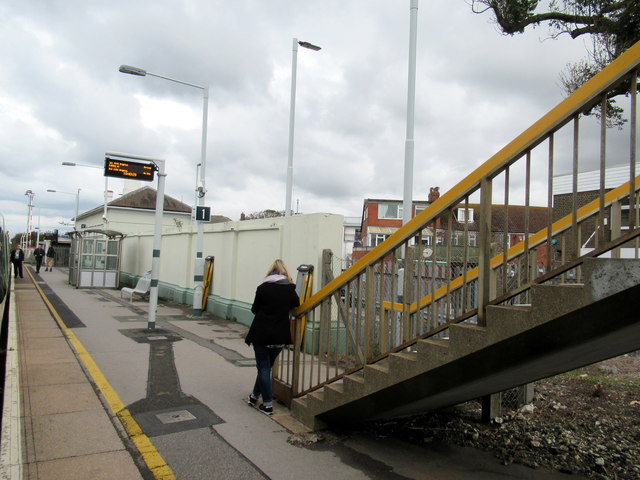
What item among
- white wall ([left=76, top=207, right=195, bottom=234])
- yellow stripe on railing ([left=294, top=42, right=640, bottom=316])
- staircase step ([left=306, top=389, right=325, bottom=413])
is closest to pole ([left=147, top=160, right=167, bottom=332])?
staircase step ([left=306, top=389, right=325, bottom=413])

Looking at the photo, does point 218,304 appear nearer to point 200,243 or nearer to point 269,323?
point 200,243

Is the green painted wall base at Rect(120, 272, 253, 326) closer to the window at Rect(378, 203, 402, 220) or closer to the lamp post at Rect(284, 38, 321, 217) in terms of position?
the lamp post at Rect(284, 38, 321, 217)

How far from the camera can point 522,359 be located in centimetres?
306

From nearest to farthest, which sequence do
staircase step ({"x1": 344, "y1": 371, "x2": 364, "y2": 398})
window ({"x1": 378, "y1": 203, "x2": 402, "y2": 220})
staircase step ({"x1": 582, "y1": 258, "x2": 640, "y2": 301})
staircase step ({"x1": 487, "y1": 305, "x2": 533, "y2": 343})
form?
1. staircase step ({"x1": 582, "y1": 258, "x2": 640, "y2": 301})
2. staircase step ({"x1": 487, "y1": 305, "x2": 533, "y2": 343})
3. staircase step ({"x1": 344, "y1": 371, "x2": 364, "y2": 398})
4. window ({"x1": 378, "y1": 203, "x2": 402, "y2": 220})

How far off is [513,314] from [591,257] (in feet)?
1.83

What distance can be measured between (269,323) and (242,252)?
6.68m

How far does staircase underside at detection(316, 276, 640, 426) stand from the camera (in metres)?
2.54

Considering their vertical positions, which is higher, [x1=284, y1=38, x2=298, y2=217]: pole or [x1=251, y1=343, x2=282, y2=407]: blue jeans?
[x1=284, y1=38, x2=298, y2=217]: pole

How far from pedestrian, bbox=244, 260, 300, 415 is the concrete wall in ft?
11.6

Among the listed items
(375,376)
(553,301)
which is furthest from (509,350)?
(375,376)

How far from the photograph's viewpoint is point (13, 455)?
3795 mm

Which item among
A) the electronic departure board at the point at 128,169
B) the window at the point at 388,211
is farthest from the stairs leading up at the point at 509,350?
the window at the point at 388,211

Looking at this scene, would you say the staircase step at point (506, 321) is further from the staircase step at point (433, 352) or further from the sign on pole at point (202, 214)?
the sign on pole at point (202, 214)

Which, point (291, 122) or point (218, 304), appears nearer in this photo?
point (218, 304)
